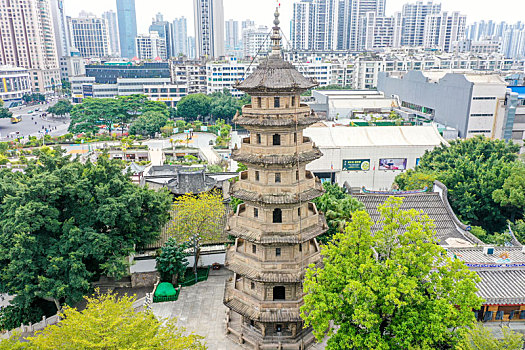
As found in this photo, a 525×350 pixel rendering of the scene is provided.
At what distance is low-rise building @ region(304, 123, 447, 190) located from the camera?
5519 centimetres

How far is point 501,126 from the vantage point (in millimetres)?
68500

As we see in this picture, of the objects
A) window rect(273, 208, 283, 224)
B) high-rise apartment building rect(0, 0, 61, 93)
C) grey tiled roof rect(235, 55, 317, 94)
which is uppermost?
high-rise apartment building rect(0, 0, 61, 93)

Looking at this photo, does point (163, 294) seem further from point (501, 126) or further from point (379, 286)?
point (501, 126)

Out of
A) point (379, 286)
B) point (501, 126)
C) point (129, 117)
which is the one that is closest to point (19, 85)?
point (129, 117)

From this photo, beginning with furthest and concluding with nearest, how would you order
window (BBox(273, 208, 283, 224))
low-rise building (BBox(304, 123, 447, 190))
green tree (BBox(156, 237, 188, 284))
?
low-rise building (BBox(304, 123, 447, 190))
green tree (BBox(156, 237, 188, 284))
window (BBox(273, 208, 283, 224))

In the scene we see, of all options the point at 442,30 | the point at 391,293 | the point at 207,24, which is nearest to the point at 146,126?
the point at 391,293

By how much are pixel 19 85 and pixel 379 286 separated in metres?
174

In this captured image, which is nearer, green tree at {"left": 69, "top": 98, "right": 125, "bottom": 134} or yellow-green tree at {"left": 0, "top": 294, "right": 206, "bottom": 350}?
yellow-green tree at {"left": 0, "top": 294, "right": 206, "bottom": 350}

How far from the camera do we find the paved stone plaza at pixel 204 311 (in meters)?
26.8

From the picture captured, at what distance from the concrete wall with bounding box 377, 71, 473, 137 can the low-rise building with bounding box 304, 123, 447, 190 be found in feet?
51.0

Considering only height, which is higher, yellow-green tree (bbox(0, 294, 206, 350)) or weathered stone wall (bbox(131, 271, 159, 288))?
yellow-green tree (bbox(0, 294, 206, 350))

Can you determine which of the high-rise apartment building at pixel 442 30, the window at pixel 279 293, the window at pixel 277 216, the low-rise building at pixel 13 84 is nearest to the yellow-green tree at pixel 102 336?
the window at pixel 279 293

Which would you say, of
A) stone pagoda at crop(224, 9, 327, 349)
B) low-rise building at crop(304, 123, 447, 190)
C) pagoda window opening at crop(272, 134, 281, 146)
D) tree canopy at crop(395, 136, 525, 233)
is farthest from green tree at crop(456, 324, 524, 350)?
low-rise building at crop(304, 123, 447, 190)

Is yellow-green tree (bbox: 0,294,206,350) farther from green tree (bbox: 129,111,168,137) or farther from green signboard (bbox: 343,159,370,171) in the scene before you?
green tree (bbox: 129,111,168,137)
